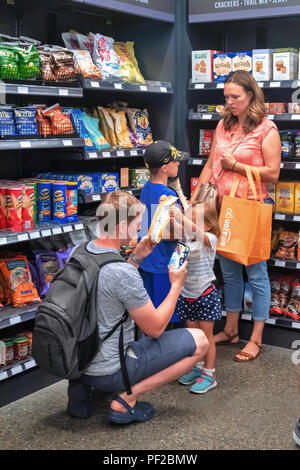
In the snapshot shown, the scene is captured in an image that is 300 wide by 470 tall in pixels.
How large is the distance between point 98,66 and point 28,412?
2.41 m

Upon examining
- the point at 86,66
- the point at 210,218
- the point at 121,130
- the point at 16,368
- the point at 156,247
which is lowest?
the point at 16,368

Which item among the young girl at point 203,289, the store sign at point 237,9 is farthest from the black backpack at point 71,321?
the store sign at point 237,9

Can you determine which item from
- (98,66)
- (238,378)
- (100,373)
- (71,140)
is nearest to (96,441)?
(100,373)

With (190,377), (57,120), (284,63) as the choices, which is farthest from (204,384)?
(284,63)

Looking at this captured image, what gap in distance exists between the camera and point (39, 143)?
3701 millimetres

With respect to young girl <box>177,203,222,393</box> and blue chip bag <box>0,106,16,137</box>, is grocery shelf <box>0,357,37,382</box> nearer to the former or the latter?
young girl <box>177,203,222,393</box>

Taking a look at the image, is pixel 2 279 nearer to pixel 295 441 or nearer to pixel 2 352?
pixel 2 352

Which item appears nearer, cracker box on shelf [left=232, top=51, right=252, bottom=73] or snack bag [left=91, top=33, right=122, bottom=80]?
snack bag [left=91, top=33, right=122, bottom=80]

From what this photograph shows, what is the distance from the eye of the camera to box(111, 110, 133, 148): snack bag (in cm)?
463

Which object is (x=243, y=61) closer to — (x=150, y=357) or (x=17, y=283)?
(x=17, y=283)

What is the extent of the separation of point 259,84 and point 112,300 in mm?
2336

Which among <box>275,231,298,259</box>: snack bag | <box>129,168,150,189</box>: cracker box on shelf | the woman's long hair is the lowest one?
<box>275,231,298,259</box>: snack bag

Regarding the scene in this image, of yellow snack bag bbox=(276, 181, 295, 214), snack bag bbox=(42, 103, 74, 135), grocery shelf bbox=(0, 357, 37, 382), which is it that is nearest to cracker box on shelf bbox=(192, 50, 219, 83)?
yellow snack bag bbox=(276, 181, 295, 214)

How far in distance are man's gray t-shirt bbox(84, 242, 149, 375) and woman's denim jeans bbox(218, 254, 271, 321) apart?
1495 mm
